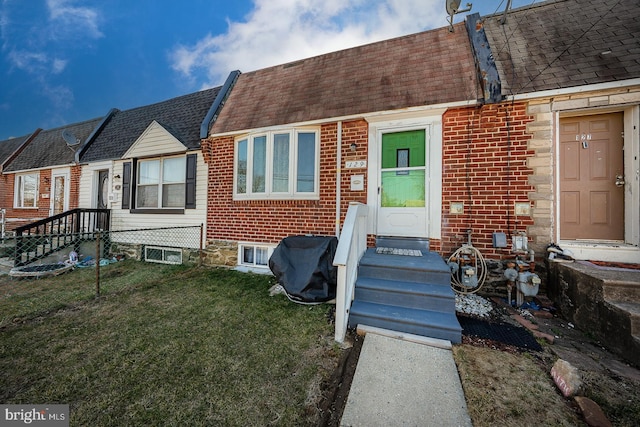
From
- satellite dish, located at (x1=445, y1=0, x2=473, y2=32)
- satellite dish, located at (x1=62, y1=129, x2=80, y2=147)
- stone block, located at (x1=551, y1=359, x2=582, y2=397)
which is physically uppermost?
satellite dish, located at (x1=445, y1=0, x2=473, y2=32)

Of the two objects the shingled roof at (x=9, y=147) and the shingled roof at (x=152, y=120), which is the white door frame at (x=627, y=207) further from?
the shingled roof at (x=9, y=147)

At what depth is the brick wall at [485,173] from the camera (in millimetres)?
3686

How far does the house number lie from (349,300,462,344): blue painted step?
2575 mm

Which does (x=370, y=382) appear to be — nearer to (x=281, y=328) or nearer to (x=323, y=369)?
(x=323, y=369)

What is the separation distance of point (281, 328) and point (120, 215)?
734 centimetres

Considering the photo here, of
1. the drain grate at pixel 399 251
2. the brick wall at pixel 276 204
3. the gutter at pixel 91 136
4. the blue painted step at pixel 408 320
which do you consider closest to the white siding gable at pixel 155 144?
the brick wall at pixel 276 204

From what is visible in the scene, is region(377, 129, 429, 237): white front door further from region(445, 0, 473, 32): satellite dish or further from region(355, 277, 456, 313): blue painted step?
region(445, 0, 473, 32): satellite dish

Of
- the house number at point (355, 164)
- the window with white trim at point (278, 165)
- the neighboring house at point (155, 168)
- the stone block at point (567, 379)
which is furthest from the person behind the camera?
the neighboring house at point (155, 168)

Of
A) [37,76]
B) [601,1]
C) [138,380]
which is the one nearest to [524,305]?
[138,380]

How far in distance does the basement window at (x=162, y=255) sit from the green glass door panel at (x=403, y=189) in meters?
5.65

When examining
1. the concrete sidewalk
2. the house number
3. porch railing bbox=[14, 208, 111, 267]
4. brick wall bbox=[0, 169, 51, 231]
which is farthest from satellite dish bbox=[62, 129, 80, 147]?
the concrete sidewalk

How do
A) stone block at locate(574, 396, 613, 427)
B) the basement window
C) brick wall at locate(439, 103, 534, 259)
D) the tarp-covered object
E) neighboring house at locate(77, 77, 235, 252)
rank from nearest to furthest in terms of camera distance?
stone block at locate(574, 396, 613, 427), the tarp-covered object, brick wall at locate(439, 103, 534, 259), neighboring house at locate(77, 77, 235, 252), the basement window

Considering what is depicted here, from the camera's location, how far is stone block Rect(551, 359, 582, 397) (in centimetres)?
182

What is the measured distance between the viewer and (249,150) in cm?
541
